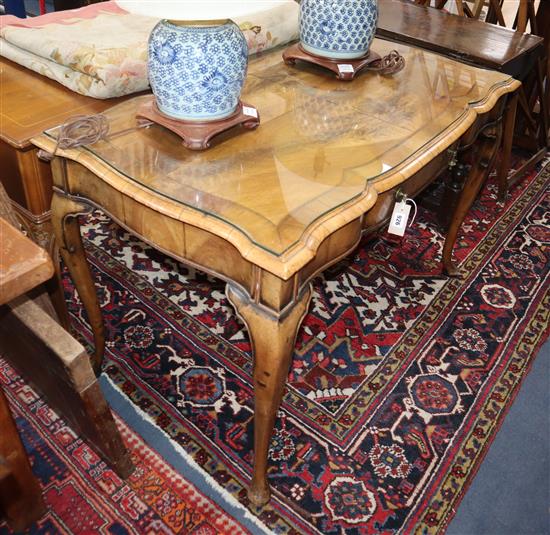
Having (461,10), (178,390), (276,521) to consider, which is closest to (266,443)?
(276,521)

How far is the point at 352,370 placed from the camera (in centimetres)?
181

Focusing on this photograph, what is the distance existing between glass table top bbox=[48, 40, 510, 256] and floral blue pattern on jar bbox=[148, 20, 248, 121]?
8cm

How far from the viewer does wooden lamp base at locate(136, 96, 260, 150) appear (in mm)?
1229

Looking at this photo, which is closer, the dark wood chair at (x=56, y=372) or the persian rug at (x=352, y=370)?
the dark wood chair at (x=56, y=372)

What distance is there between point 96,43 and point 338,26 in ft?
2.19

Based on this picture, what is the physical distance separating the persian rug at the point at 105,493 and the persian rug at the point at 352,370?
0.07 meters

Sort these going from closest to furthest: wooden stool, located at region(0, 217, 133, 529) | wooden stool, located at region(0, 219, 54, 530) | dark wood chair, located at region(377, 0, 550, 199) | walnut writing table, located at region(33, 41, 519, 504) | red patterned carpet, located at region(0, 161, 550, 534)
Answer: wooden stool, located at region(0, 219, 54, 530) → walnut writing table, located at region(33, 41, 519, 504) → wooden stool, located at region(0, 217, 133, 529) → red patterned carpet, located at region(0, 161, 550, 534) → dark wood chair, located at region(377, 0, 550, 199)

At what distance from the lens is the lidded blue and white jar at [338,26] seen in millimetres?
1498

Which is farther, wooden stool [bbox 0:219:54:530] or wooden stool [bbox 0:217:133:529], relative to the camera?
wooden stool [bbox 0:217:133:529]

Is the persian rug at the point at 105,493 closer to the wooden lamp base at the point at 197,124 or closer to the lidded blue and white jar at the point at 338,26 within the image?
the wooden lamp base at the point at 197,124

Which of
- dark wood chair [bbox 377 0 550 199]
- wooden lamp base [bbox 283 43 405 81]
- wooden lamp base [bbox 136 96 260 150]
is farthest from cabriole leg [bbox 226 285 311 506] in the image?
dark wood chair [bbox 377 0 550 199]

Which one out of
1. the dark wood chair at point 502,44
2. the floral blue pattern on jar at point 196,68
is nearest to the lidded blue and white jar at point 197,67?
the floral blue pattern on jar at point 196,68

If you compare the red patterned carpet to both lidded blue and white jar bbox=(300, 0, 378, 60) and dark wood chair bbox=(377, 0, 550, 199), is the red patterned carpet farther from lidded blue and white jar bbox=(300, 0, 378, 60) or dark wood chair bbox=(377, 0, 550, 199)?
lidded blue and white jar bbox=(300, 0, 378, 60)

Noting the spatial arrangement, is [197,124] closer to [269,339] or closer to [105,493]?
[269,339]
